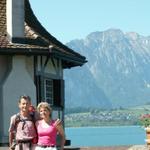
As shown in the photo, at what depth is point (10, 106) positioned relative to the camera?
69.4ft

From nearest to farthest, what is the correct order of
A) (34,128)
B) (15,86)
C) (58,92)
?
1. (34,128)
2. (15,86)
3. (58,92)

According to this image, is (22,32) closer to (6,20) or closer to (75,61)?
(6,20)

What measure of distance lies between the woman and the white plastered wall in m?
11.8

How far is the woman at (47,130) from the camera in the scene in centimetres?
926

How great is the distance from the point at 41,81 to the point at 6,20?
236 centimetres

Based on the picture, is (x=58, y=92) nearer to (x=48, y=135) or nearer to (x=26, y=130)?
(x=26, y=130)

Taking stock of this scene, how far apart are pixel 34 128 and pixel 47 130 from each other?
493mm

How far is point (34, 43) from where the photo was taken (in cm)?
2198

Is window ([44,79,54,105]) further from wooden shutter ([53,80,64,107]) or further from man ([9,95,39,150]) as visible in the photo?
man ([9,95,39,150])

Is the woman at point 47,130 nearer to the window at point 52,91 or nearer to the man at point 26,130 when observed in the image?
the man at point 26,130

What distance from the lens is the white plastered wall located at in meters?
21.1

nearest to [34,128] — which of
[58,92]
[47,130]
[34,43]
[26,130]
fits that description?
[26,130]

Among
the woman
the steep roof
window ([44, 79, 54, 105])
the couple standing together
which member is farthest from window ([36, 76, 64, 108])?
the woman

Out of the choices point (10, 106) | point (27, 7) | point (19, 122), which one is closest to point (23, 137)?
point (19, 122)
